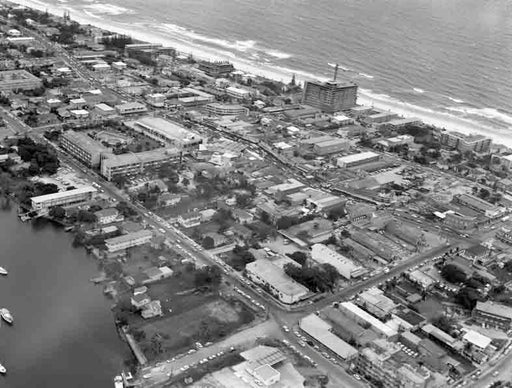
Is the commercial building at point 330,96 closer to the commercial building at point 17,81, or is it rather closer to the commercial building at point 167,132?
the commercial building at point 167,132

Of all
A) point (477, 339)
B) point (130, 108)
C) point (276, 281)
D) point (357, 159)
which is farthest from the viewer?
point (130, 108)

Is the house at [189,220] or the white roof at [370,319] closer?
the white roof at [370,319]

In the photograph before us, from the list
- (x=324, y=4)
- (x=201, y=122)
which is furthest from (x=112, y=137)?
(x=324, y=4)

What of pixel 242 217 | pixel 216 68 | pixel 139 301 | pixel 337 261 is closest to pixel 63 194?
pixel 242 217

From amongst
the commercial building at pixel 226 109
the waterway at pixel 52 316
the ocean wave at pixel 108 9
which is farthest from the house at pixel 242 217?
the ocean wave at pixel 108 9

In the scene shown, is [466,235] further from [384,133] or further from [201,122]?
[201,122]

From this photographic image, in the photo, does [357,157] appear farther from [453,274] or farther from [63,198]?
[63,198]

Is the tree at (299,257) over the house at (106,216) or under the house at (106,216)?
over
